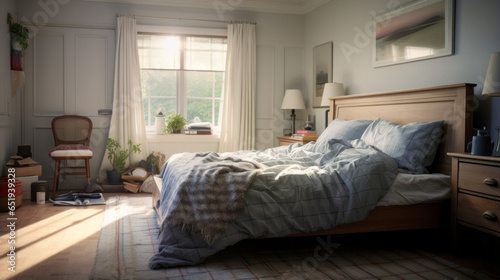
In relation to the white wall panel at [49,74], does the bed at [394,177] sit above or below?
below

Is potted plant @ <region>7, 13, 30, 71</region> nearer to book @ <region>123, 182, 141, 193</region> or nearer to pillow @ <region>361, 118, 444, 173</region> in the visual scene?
book @ <region>123, 182, 141, 193</region>

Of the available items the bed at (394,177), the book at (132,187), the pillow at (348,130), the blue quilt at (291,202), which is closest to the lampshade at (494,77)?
the bed at (394,177)

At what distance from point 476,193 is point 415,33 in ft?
5.86

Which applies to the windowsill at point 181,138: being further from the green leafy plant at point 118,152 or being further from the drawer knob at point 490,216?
the drawer knob at point 490,216

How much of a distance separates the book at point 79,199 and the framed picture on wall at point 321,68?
10.1 feet

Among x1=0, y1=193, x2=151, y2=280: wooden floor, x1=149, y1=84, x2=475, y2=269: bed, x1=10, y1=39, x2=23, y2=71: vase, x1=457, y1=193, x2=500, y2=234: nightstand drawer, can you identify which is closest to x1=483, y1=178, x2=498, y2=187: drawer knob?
x1=457, y1=193, x2=500, y2=234: nightstand drawer

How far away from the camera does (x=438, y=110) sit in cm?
329

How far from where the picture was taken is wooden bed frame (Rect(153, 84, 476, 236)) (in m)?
2.85

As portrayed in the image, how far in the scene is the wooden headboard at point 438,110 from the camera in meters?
3.04

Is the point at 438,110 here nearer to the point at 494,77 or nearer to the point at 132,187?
the point at 494,77

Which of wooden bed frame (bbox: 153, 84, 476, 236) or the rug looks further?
wooden bed frame (bbox: 153, 84, 476, 236)

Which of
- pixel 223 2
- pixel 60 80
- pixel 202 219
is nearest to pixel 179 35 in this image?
pixel 223 2

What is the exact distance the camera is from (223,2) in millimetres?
5875

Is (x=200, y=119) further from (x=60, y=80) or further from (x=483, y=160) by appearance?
(x=483, y=160)
